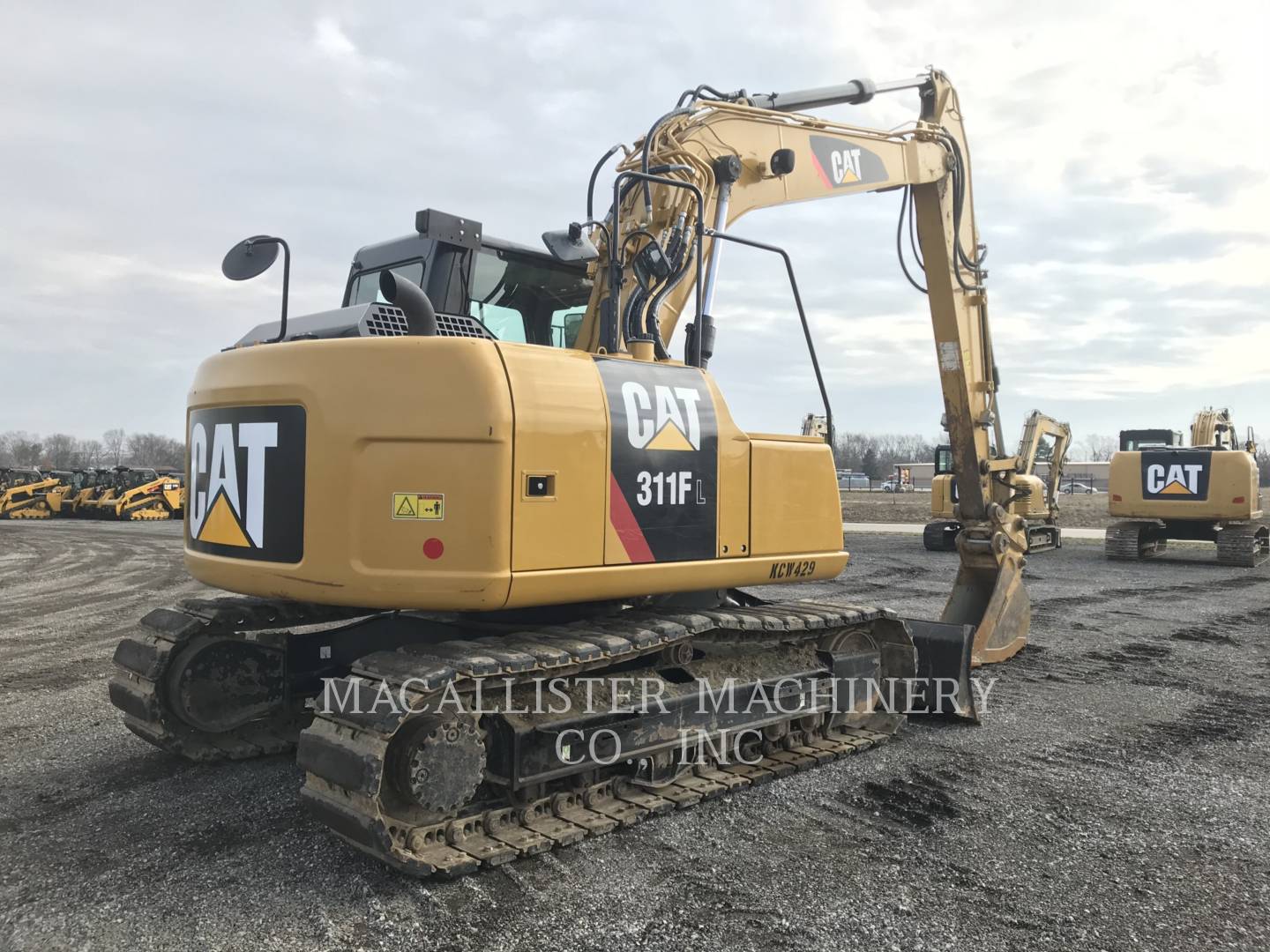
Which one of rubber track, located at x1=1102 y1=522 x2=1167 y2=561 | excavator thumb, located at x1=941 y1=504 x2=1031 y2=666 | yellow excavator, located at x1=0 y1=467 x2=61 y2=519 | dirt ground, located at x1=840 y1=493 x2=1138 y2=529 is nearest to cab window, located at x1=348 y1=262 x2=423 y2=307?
excavator thumb, located at x1=941 y1=504 x2=1031 y2=666

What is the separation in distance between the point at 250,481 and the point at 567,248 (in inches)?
95.2

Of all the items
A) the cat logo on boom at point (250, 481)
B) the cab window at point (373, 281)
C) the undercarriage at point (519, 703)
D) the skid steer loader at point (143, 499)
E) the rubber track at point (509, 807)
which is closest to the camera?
the rubber track at point (509, 807)

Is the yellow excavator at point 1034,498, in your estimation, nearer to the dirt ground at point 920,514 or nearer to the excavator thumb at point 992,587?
the dirt ground at point 920,514

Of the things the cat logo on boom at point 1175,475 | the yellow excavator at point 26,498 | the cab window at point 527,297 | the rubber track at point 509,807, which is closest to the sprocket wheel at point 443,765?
the rubber track at point 509,807

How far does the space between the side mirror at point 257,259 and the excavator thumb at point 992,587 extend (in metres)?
6.29

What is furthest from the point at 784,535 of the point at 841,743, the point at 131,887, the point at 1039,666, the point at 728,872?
the point at 1039,666

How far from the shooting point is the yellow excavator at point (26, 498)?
36719mm

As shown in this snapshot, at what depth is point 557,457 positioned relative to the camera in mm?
4184

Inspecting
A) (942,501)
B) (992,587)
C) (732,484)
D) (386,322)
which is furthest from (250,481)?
(942,501)

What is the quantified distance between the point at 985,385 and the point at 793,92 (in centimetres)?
353

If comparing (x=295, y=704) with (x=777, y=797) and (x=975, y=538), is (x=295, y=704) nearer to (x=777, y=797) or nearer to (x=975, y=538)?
(x=777, y=797)

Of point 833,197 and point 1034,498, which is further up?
point 833,197

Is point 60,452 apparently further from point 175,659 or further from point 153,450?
Answer: point 175,659

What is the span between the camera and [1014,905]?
146 inches
